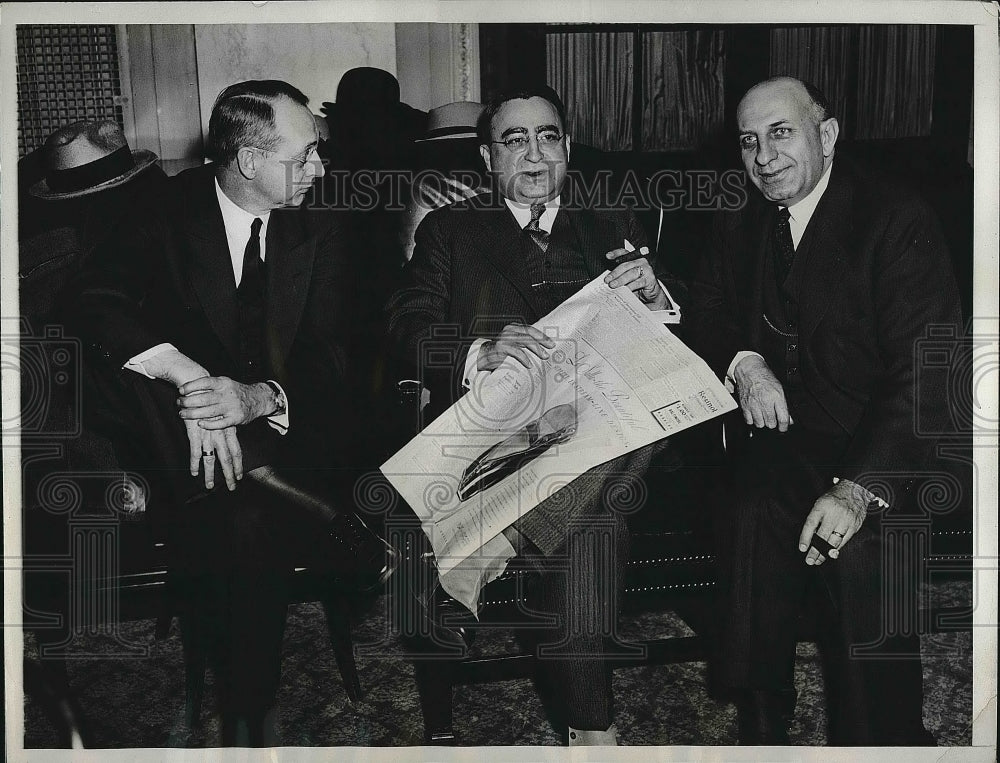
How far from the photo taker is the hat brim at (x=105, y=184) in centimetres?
212

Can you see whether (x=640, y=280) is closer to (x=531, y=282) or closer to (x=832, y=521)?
(x=531, y=282)

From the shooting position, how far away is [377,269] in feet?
7.02

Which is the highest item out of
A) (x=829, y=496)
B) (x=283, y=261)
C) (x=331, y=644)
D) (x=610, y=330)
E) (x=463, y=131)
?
(x=463, y=131)

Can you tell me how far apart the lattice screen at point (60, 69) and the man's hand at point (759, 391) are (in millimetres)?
1340

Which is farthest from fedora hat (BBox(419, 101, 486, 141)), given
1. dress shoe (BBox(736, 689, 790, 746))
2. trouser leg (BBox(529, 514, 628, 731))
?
dress shoe (BBox(736, 689, 790, 746))

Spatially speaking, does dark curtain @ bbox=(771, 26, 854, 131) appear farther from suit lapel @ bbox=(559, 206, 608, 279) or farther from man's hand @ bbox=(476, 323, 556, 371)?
man's hand @ bbox=(476, 323, 556, 371)

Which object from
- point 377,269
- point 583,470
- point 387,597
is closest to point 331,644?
point 387,597

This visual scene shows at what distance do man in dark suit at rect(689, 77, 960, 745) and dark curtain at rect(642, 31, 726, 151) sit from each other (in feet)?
0.23

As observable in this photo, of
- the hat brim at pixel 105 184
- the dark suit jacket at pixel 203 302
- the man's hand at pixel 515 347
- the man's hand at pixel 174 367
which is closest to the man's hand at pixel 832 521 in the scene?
the man's hand at pixel 515 347

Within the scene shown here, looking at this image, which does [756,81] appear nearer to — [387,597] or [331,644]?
[387,597]

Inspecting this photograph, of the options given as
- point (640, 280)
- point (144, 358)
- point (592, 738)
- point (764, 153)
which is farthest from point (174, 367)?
point (764, 153)

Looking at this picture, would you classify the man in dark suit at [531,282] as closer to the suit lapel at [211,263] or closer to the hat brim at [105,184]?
the suit lapel at [211,263]

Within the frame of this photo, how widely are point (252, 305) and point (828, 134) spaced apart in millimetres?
1155

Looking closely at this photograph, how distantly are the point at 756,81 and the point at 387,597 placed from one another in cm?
122
